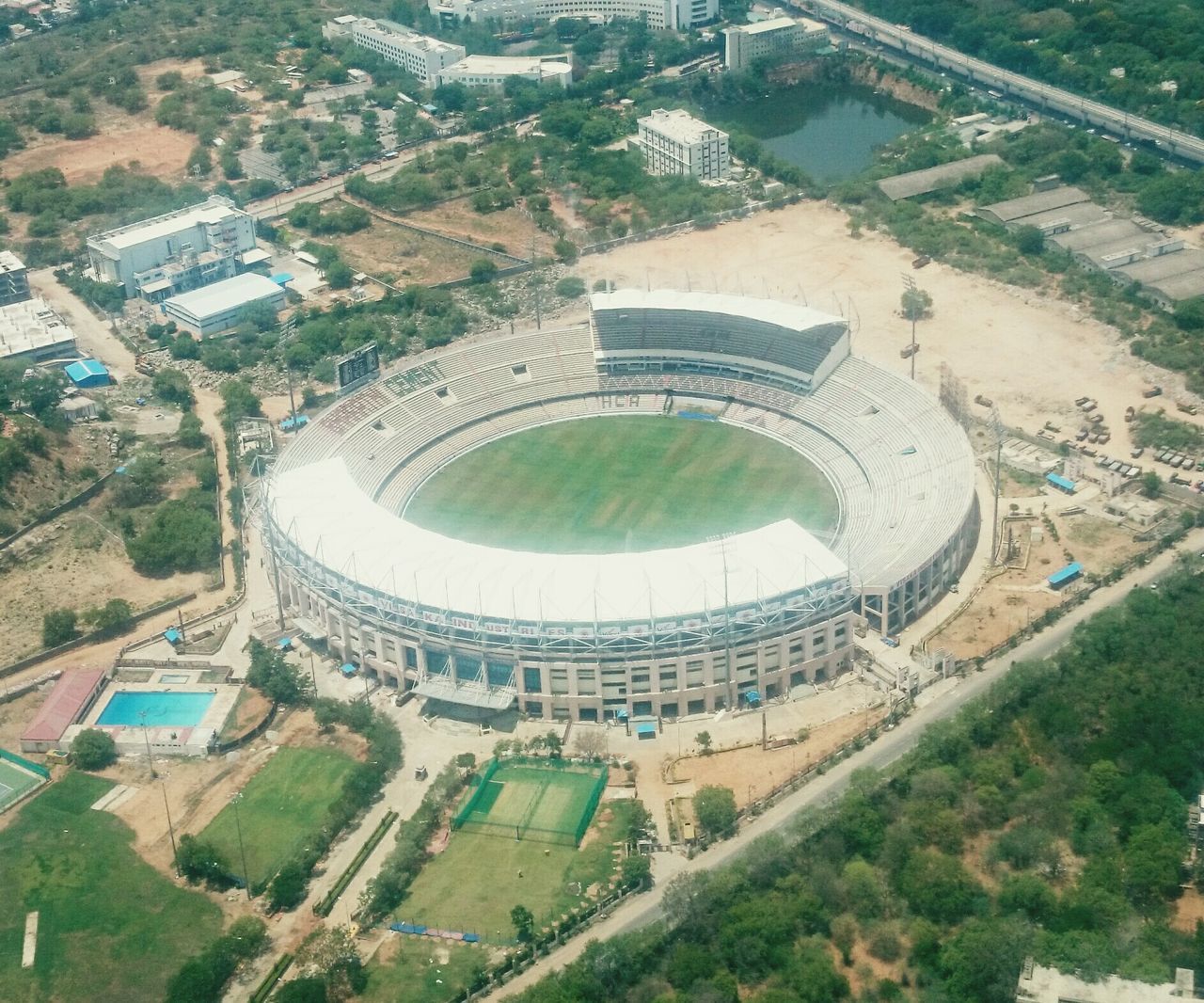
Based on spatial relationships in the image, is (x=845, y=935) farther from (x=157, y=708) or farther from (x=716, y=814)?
(x=157, y=708)

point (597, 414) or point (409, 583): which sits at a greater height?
point (409, 583)

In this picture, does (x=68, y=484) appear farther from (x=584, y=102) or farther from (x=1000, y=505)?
(x=584, y=102)

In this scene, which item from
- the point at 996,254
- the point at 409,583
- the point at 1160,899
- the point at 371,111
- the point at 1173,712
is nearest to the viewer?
the point at 1160,899

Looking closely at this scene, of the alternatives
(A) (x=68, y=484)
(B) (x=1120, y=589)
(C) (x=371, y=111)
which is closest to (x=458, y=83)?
(C) (x=371, y=111)

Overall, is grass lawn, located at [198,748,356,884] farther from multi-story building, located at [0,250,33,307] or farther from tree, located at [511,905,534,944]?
multi-story building, located at [0,250,33,307]

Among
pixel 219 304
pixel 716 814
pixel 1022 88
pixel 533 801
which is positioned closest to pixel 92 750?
pixel 533 801

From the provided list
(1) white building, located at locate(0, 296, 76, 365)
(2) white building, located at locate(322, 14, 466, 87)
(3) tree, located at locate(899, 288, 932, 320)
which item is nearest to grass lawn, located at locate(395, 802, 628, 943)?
(3) tree, located at locate(899, 288, 932, 320)
